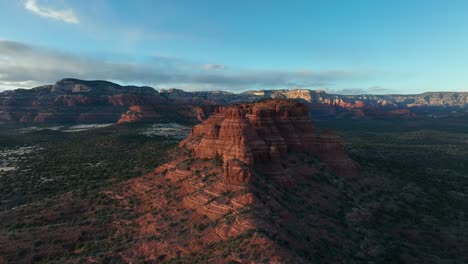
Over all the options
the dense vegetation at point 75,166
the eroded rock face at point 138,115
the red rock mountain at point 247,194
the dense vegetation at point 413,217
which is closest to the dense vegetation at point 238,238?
the dense vegetation at point 413,217

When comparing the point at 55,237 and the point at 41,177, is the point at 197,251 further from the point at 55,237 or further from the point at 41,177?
the point at 41,177

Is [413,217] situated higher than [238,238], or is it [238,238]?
[238,238]

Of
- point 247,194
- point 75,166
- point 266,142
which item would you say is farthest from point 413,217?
point 75,166

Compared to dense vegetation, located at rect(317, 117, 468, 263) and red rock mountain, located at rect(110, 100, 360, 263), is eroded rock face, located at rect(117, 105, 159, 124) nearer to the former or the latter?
red rock mountain, located at rect(110, 100, 360, 263)

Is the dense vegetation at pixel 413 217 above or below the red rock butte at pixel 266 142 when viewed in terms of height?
below

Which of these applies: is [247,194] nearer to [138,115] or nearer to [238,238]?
[238,238]

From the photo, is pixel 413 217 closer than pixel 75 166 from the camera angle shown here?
Yes

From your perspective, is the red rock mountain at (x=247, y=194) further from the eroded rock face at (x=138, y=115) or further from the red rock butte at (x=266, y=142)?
the eroded rock face at (x=138, y=115)
